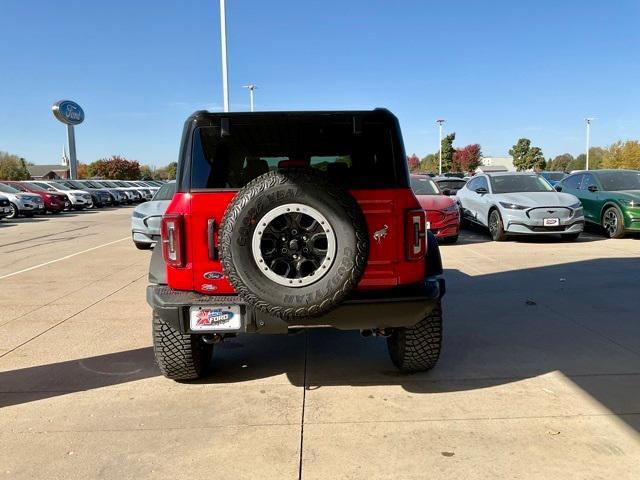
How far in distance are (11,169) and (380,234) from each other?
82847mm

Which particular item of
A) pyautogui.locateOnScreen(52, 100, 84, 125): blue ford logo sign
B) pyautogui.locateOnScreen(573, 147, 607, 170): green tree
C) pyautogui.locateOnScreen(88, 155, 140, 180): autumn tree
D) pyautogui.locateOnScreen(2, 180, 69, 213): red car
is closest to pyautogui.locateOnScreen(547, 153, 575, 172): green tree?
pyautogui.locateOnScreen(573, 147, 607, 170): green tree

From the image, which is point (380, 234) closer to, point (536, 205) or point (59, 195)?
point (536, 205)

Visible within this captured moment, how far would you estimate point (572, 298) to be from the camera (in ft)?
21.0

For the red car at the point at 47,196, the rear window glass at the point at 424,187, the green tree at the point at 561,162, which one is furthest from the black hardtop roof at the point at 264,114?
the green tree at the point at 561,162

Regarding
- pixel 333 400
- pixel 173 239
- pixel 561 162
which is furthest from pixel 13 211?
pixel 561 162

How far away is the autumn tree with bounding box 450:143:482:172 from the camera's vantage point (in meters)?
90.5

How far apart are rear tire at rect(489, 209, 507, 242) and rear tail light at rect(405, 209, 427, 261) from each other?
8677 mm

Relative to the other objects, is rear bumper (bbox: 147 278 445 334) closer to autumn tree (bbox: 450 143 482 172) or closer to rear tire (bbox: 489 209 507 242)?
rear tire (bbox: 489 209 507 242)

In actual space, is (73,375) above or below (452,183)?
below

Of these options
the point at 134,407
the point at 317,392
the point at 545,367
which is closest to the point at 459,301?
the point at 545,367

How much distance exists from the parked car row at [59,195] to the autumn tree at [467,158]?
64316mm

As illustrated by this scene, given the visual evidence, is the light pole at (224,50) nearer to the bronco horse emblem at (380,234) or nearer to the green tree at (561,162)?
the bronco horse emblem at (380,234)

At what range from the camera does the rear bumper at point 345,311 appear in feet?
10.7

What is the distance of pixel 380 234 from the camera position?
3354mm
